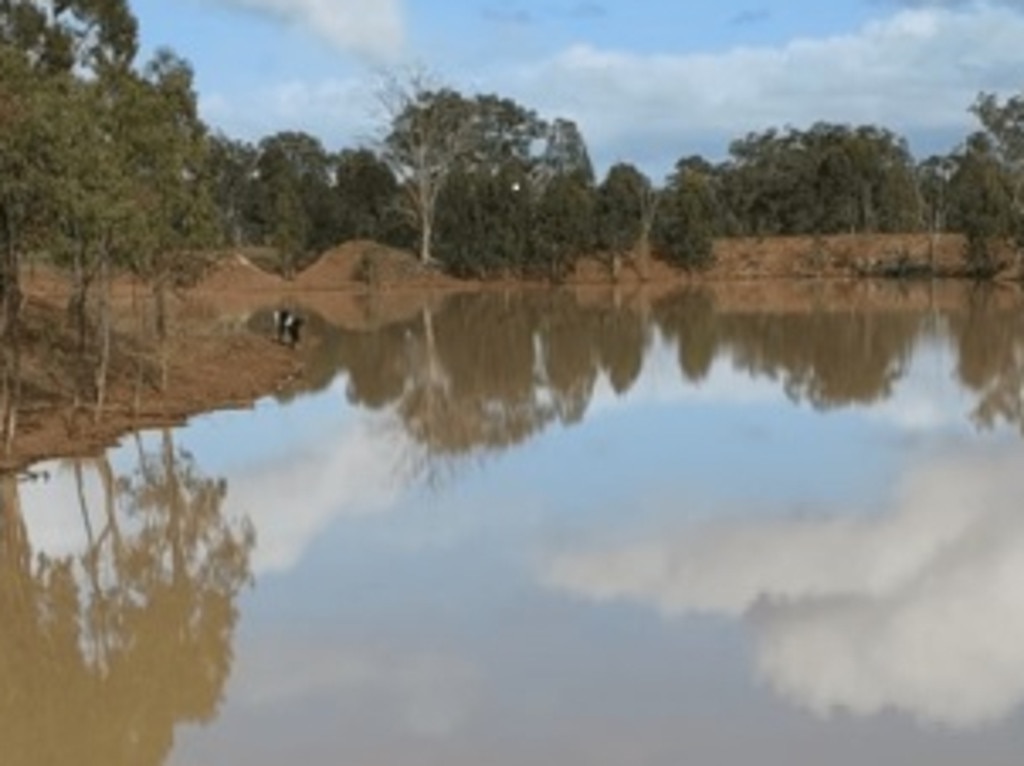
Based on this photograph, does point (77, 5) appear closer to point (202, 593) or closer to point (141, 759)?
point (202, 593)

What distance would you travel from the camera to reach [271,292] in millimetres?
88312

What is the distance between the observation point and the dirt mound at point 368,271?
92.4 meters

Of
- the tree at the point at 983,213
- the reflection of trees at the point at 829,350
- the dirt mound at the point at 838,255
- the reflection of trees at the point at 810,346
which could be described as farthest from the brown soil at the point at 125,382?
the dirt mound at the point at 838,255

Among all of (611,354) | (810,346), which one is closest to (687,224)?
(810,346)

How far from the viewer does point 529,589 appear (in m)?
13.9

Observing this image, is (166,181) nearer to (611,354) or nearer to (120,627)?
(120,627)

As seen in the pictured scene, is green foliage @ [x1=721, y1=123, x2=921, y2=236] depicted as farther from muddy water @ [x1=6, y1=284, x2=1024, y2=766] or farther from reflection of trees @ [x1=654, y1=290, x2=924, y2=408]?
muddy water @ [x1=6, y1=284, x2=1024, y2=766]

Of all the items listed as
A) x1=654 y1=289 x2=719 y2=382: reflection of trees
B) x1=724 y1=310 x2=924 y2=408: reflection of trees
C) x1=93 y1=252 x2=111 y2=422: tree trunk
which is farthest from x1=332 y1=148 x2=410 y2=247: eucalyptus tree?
x1=93 y1=252 x2=111 y2=422: tree trunk

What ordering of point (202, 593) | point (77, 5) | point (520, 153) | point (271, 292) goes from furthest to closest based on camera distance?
point (520, 153), point (271, 292), point (77, 5), point (202, 593)

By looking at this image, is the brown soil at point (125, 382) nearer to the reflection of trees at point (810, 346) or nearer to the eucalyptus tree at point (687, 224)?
the reflection of trees at point (810, 346)

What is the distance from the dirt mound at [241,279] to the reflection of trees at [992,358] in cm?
4397

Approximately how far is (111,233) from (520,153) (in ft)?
308

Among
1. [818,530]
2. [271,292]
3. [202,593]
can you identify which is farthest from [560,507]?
[271,292]

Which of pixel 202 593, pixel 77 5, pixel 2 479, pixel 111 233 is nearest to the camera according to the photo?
pixel 202 593
